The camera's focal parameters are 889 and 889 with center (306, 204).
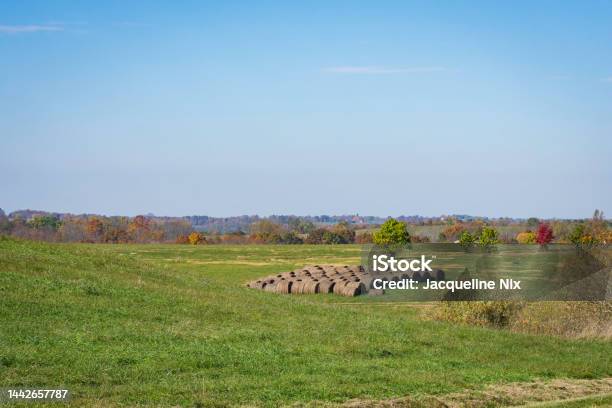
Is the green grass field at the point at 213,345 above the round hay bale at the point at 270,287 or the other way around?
above

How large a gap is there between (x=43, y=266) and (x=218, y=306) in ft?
16.9

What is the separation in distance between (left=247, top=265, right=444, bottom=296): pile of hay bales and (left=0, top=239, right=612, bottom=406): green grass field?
11.7 meters

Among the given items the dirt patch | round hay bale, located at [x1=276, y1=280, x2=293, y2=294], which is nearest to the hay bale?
round hay bale, located at [x1=276, y1=280, x2=293, y2=294]

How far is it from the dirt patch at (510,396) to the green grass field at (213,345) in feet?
1.09

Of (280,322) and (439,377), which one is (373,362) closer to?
(439,377)

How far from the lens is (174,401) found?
40.1 feet

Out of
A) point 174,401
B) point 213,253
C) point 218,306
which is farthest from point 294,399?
point 213,253

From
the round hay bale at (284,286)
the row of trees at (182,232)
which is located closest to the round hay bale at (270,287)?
the round hay bale at (284,286)

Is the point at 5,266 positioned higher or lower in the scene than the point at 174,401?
higher

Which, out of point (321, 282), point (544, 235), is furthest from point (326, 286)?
point (544, 235)

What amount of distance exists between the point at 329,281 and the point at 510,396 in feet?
83.3

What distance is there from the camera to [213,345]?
1681cm

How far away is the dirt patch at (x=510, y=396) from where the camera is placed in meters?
13.2

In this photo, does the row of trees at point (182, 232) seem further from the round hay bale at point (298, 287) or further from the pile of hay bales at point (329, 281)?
the round hay bale at point (298, 287)
